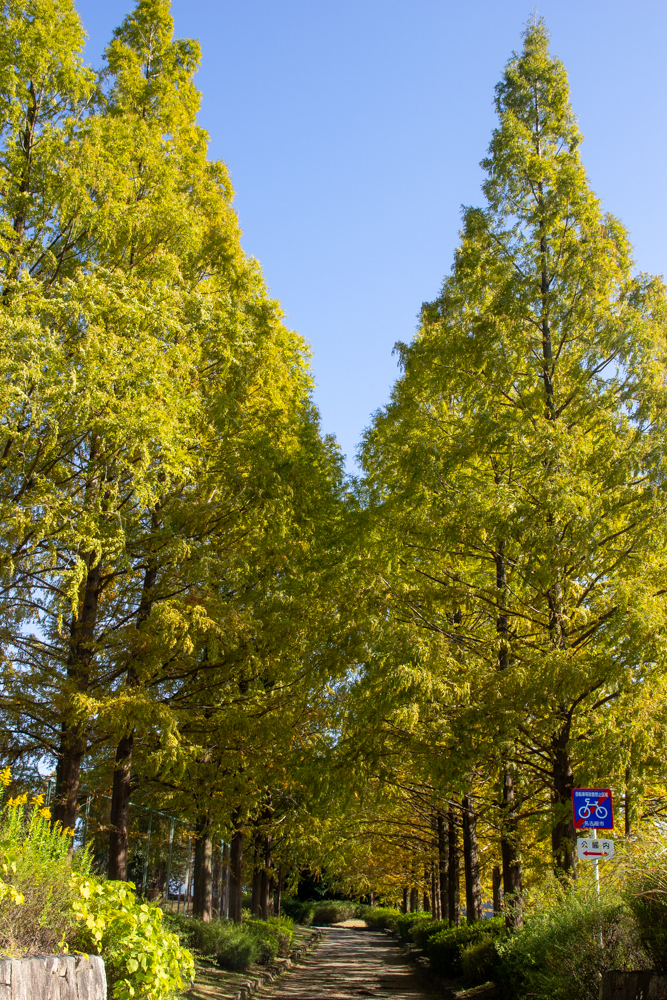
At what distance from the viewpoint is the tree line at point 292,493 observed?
8.34 m

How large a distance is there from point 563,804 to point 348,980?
11.5 meters

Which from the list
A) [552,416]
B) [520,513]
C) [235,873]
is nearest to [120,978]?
[520,513]

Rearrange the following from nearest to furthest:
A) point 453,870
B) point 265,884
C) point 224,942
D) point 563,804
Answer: point 563,804 < point 224,942 < point 453,870 < point 265,884

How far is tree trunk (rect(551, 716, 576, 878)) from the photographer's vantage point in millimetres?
8773

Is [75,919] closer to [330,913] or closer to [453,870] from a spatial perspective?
[453,870]

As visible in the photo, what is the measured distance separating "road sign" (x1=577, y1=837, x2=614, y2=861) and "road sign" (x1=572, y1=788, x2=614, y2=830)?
0.14 metres

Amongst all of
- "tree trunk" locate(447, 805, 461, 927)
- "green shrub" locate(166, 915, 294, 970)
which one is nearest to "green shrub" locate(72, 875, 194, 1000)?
"green shrub" locate(166, 915, 294, 970)

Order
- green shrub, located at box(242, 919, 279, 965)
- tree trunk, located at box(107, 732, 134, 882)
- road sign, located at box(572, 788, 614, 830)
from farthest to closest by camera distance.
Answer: green shrub, located at box(242, 919, 279, 965) < tree trunk, located at box(107, 732, 134, 882) < road sign, located at box(572, 788, 614, 830)

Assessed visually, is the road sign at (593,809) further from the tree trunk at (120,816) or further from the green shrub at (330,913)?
the green shrub at (330,913)

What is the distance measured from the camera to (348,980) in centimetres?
1734

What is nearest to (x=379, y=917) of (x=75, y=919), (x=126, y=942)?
(x=126, y=942)

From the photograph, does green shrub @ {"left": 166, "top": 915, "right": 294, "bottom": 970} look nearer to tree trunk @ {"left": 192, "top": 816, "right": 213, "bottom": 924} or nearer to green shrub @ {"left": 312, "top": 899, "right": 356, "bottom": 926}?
tree trunk @ {"left": 192, "top": 816, "right": 213, "bottom": 924}

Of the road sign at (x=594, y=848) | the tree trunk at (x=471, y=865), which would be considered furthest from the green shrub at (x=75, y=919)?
the tree trunk at (x=471, y=865)

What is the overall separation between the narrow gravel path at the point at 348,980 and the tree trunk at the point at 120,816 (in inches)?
183
